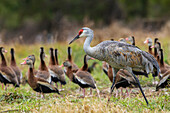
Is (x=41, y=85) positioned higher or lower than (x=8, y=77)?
lower

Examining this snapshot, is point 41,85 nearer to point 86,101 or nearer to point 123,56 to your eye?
point 86,101

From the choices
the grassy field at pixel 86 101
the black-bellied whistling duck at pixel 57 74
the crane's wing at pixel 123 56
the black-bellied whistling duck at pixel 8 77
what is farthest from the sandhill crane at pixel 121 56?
the black-bellied whistling duck at pixel 8 77

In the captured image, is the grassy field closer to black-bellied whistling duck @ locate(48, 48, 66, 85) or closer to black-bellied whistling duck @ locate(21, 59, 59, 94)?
black-bellied whistling duck @ locate(21, 59, 59, 94)

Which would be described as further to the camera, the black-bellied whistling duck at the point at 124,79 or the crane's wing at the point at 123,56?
the black-bellied whistling duck at the point at 124,79

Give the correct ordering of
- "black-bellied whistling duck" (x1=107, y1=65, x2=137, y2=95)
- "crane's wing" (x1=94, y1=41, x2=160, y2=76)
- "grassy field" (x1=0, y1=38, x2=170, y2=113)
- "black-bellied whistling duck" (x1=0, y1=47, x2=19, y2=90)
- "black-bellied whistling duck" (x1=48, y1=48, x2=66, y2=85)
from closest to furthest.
→ "grassy field" (x1=0, y1=38, x2=170, y2=113) → "crane's wing" (x1=94, y1=41, x2=160, y2=76) → "black-bellied whistling duck" (x1=107, y1=65, x2=137, y2=95) → "black-bellied whistling duck" (x1=0, y1=47, x2=19, y2=90) → "black-bellied whistling duck" (x1=48, y1=48, x2=66, y2=85)

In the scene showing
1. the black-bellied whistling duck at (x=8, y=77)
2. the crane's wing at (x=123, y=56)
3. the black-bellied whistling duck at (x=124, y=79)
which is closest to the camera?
the crane's wing at (x=123, y=56)

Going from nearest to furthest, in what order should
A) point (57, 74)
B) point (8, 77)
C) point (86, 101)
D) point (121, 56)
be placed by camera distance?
point (86, 101) → point (121, 56) → point (8, 77) → point (57, 74)

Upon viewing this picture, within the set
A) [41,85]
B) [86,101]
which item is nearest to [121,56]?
[86,101]

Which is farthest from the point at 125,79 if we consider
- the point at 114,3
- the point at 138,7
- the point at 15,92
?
the point at 114,3

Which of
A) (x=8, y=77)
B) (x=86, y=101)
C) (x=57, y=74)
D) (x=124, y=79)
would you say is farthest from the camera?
(x=57, y=74)

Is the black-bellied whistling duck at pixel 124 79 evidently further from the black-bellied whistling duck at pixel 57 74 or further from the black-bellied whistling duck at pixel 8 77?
the black-bellied whistling duck at pixel 8 77

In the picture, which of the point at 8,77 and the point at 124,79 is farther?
the point at 8,77

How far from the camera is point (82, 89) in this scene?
8172 millimetres

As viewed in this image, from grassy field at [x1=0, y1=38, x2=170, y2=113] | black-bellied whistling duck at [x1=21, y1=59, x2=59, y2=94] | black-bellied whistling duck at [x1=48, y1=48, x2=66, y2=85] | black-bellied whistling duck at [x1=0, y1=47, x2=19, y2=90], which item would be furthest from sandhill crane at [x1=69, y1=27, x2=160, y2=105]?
black-bellied whistling duck at [x1=0, y1=47, x2=19, y2=90]
